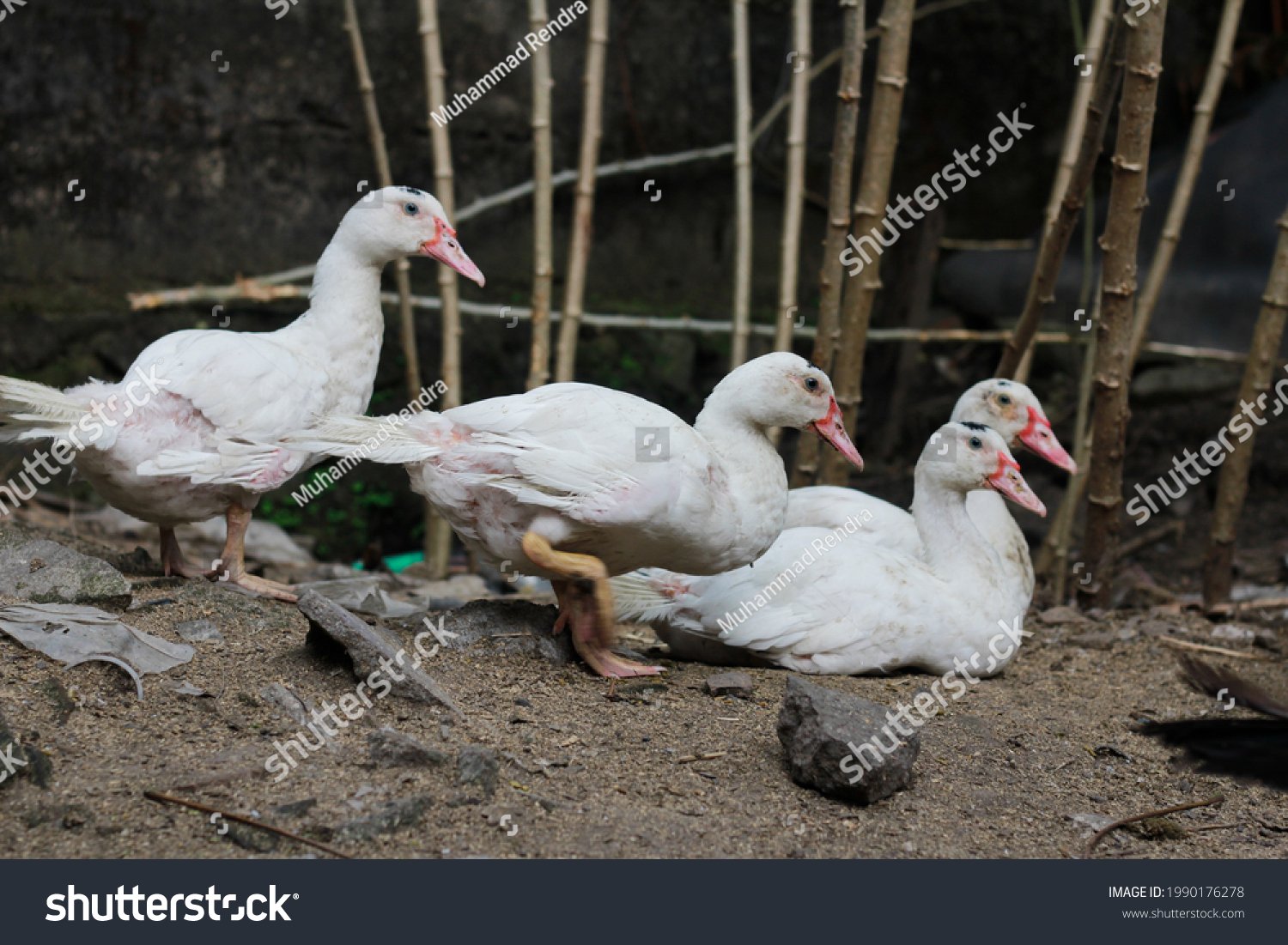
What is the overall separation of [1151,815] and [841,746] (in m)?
0.71

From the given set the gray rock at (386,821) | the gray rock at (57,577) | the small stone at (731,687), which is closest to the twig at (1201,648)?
the small stone at (731,687)

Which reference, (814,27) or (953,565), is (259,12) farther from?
(953,565)

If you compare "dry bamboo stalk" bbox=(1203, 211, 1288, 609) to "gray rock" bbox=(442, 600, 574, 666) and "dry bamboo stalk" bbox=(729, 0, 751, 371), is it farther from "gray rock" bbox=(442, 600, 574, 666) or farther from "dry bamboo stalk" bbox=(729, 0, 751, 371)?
"gray rock" bbox=(442, 600, 574, 666)

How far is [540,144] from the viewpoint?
14.2 ft

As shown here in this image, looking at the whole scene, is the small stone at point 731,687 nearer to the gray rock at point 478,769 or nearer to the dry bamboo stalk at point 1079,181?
the gray rock at point 478,769

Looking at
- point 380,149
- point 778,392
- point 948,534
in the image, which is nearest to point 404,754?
point 778,392

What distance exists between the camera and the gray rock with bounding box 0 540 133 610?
282 cm

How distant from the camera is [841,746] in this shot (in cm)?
225

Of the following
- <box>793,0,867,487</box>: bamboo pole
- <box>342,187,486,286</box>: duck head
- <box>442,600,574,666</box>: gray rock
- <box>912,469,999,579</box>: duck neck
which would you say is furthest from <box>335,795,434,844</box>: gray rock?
<box>793,0,867,487</box>: bamboo pole

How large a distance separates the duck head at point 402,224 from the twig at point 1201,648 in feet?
8.78

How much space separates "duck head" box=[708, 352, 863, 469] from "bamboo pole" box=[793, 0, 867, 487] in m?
1.00

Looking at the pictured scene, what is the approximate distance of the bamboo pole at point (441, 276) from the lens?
4289 mm

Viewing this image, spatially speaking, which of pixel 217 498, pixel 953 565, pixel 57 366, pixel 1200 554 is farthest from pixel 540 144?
pixel 1200 554

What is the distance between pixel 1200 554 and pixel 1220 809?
358 centimetres
